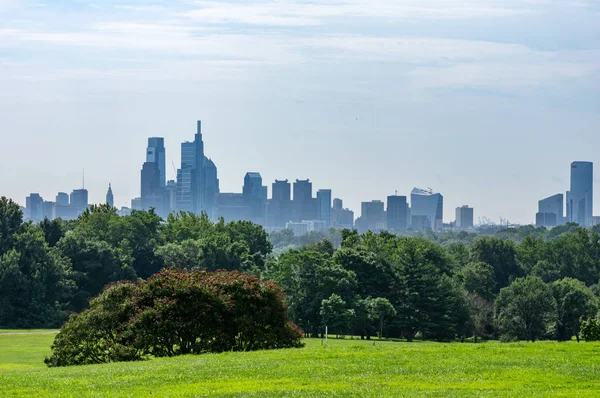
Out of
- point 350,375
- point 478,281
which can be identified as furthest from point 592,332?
point 478,281

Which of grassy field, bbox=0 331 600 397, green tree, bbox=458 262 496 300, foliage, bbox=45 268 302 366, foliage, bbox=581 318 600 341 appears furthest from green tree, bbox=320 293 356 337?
grassy field, bbox=0 331 600 397

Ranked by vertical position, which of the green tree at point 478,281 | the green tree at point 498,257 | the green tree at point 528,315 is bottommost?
the green tree at point 528,315

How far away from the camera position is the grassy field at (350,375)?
65.0ft

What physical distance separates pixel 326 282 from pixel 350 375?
166 ft

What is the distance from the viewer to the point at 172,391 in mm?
20062

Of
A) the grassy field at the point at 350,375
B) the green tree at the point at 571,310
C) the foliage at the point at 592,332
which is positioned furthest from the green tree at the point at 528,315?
the grassy field at the point at 350,375

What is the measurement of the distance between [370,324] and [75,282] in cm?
2660

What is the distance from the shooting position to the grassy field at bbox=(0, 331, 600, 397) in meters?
19.8

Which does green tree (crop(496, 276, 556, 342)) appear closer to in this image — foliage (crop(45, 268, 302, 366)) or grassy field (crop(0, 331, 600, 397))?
foliage (crop(45, 268, 302, 366))

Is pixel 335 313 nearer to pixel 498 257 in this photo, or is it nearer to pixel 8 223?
pixel 8 223

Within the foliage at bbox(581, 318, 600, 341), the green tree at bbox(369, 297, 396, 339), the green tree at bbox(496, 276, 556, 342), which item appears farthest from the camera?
the green tree at bbox(496, 276, 556, 342)

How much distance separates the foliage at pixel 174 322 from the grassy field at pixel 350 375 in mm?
5174

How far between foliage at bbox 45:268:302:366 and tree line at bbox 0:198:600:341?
110ft

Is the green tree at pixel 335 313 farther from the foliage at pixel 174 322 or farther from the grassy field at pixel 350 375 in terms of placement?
the grassy field at pixel 350 375
